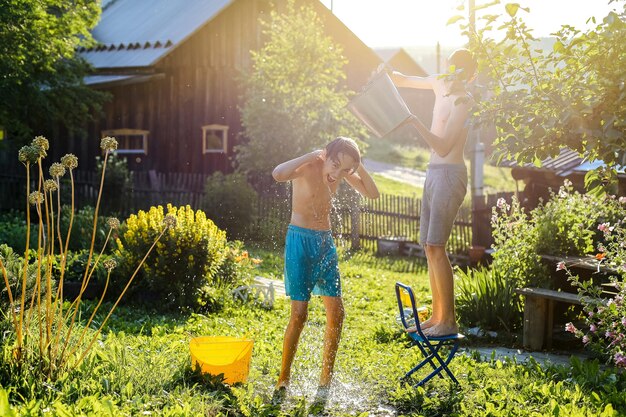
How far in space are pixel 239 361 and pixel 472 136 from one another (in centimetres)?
1037

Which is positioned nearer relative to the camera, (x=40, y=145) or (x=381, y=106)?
(x=40, y=145)

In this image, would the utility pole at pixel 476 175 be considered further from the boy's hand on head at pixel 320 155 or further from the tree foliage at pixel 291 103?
the boy's hand on head at pixel 320 155

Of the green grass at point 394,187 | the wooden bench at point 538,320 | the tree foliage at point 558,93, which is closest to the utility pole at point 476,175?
the wooden bench at point 538,320

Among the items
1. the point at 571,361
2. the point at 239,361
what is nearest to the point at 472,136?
the point at 571,361

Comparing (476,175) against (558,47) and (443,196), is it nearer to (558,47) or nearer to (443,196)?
(443,196)

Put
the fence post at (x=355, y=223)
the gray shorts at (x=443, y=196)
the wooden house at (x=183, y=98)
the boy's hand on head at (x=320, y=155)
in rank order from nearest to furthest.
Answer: the boy's hand on head at (x=320, y=155)
the gray shorts at (x=443, y=196)
the fence post at (x=355, y=223)
the wooden house at (x=183, y=98)

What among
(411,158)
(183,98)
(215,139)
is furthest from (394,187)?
(411,158)

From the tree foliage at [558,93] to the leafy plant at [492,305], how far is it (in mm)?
2991

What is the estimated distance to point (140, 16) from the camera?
22.0m

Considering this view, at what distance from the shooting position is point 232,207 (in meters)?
14.8

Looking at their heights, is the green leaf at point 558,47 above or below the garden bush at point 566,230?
above

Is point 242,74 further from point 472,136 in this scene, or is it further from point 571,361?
point 571,361

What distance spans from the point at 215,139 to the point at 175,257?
11890mm

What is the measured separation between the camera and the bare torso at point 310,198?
16.9 ft
